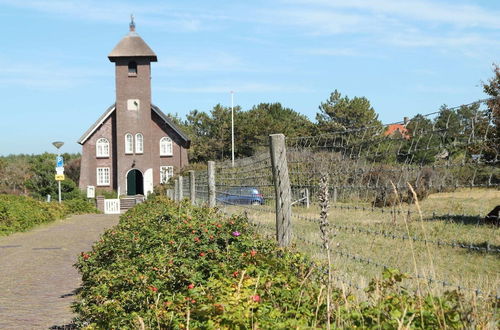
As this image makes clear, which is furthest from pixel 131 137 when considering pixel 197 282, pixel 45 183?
pixel 197 282

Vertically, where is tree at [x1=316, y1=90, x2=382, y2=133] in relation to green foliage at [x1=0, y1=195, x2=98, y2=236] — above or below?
above

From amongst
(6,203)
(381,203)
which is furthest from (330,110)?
(381,203)

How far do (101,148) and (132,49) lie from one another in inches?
316

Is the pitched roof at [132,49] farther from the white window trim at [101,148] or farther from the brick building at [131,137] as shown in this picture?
the white window trim at [101,148]

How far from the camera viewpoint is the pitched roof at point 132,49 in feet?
159

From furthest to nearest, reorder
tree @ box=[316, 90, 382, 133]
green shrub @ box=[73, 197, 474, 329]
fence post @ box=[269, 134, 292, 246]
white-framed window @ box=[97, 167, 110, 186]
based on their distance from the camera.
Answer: tree @ box=[316, 90, 382, 133] → white-framed window @ box=[97, 167, 110, 186] → fence post @ box=[269, 134, 292, 246] → green shrub @ box=[73, 197, 474, 329]

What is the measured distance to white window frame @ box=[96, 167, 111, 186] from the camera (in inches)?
1956

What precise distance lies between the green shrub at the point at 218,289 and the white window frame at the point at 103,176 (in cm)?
4181

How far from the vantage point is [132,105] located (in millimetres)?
48656

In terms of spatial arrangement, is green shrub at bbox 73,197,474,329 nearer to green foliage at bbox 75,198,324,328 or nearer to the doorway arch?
green foliage at bbox 75,198,324,328

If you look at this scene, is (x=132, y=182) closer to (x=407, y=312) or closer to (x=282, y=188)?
(x=282, y=188)

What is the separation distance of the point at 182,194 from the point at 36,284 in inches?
325

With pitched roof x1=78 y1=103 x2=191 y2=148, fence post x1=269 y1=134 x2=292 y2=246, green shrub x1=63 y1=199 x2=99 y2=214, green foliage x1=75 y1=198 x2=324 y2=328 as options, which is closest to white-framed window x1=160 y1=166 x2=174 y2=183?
pitched roof x1=78 y1=103 x2=191 y2=148

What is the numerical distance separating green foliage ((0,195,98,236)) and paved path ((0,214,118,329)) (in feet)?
6.88
